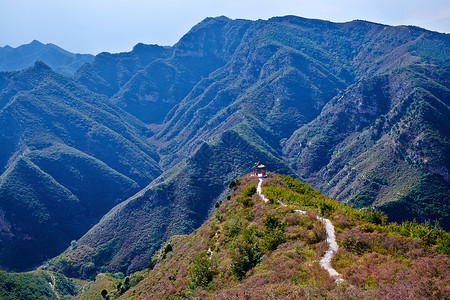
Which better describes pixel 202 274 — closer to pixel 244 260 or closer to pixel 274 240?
pixel 244 260

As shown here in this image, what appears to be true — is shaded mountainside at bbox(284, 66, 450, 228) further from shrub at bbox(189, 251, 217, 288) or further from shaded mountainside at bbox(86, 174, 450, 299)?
shrub at bbox(189, 251, 217, 288)

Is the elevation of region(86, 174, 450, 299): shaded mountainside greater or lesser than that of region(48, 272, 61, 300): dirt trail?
greater

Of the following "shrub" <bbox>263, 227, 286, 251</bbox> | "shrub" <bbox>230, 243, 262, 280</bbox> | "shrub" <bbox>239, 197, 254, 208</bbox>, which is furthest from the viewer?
"shrub" <bbox>239, 197, 254, 208</bbox>

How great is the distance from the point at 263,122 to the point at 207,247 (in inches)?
6429

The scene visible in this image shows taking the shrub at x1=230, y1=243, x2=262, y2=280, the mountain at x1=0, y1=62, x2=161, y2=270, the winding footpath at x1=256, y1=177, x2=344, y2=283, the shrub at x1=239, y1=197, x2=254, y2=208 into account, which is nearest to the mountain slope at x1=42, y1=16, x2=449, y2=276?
the mountain at x1=0, y1=62, x2=161, y2=270

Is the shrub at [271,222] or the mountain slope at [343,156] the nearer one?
the shrub at [271,222]

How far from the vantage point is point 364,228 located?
70.7ft

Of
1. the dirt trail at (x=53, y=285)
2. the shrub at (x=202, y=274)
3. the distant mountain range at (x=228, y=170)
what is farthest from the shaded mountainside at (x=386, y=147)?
the dirt trail at (x=53, y=285)

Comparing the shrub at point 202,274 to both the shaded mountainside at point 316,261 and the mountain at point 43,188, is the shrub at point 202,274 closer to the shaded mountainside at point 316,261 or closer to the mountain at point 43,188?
the shaded mountainside at point 316,261

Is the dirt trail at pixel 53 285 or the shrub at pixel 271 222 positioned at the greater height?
the shrub at pixel 271 222

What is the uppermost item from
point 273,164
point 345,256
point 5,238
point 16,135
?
point 16,135

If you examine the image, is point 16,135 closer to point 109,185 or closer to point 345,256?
point 109,185

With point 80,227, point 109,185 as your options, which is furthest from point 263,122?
point 80,227

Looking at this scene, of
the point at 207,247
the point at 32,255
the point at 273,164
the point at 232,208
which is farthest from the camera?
the point at 273,164
